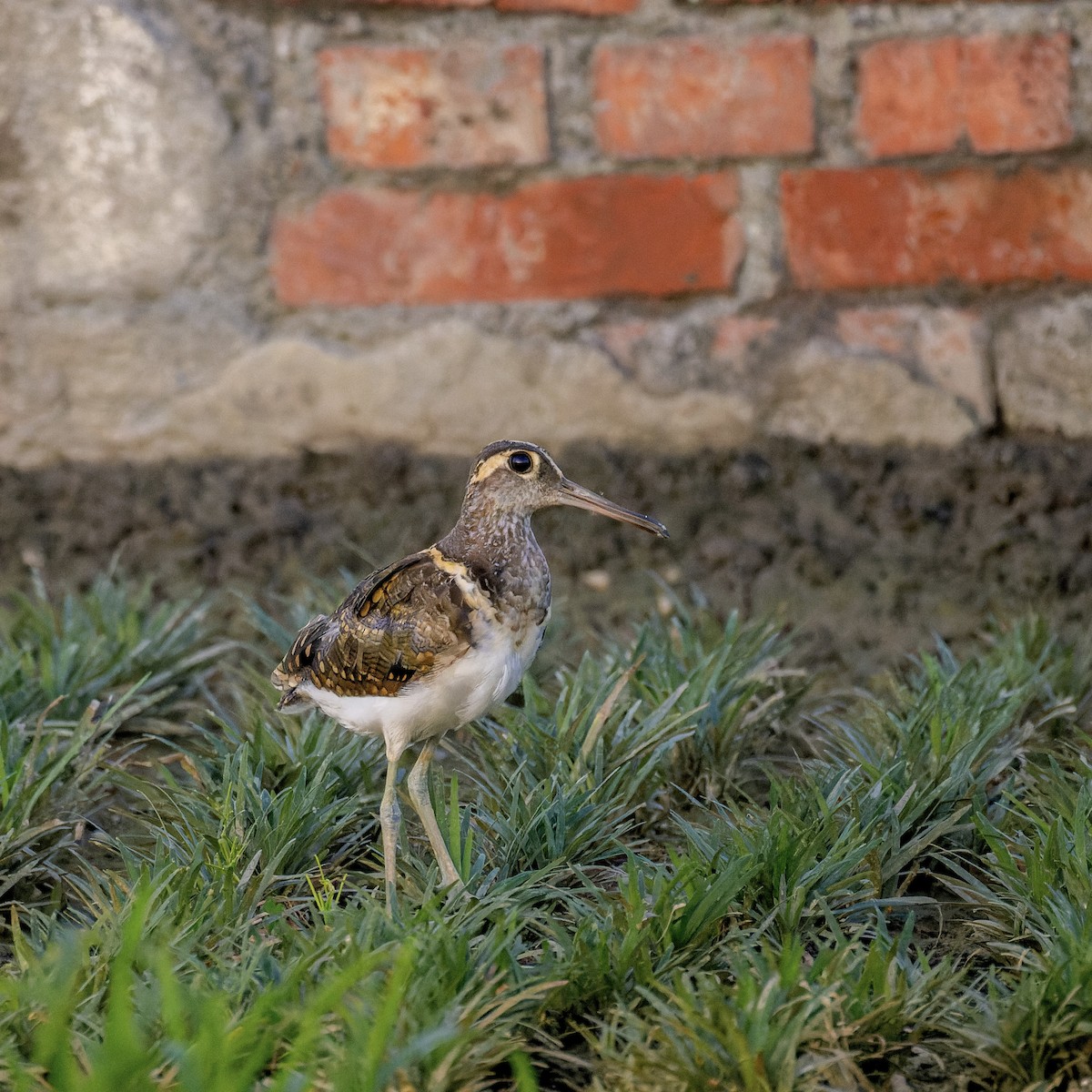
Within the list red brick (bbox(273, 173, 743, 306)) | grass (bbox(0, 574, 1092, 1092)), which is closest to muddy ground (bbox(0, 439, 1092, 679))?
grass (bbox(0, 574, 1092, 1092))

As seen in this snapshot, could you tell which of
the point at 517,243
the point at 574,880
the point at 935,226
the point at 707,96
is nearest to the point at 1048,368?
the point at 935,226

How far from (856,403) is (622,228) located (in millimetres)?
622

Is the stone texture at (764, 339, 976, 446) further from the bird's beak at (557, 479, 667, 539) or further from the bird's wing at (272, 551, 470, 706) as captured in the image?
the bird's wing at (272, 551, 470, 706)

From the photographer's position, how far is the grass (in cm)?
154

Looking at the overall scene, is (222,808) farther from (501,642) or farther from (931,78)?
(931,78)

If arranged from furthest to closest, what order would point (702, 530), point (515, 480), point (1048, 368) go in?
point (702, 530) < point (1048, 368) < point (515, 480)

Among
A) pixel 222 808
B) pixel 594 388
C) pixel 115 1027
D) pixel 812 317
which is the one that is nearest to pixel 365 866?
pixel 222 808

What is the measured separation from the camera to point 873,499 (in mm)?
3061

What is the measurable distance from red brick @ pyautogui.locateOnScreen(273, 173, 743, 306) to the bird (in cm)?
102

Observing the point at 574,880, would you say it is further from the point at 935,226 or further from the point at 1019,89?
the point at 1019,89

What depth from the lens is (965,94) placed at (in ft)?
9.41

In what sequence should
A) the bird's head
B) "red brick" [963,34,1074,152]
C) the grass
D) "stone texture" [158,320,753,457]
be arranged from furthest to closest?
"stone texture" [158,320,753,457], "red brick" [963,34,1074,152], the bird's head, the grass

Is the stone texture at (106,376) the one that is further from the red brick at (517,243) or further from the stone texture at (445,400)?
the red brick at (517,243)

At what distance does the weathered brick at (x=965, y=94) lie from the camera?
9.31ft
